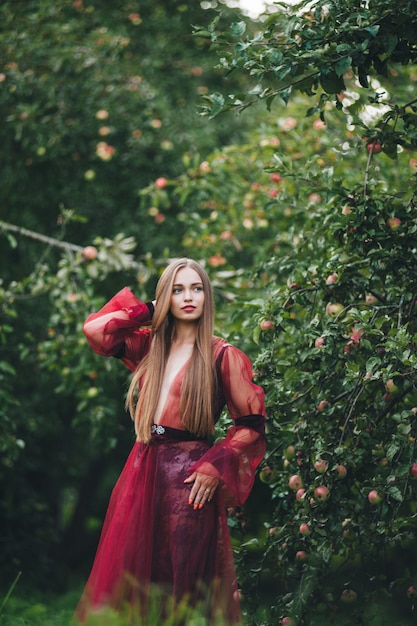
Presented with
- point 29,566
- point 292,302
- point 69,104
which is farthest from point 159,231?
point 292,302

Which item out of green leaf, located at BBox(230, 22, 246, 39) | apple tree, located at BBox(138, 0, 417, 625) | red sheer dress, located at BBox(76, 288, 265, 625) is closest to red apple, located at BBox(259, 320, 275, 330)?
apple tree, located at BBox(138, 0, 417, 625)

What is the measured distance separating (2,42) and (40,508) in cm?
389

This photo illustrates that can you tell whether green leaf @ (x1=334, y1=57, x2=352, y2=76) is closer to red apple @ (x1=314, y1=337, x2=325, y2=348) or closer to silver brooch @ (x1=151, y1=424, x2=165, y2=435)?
red apple @ (x1=314, y1=337, x2=325, y2=348)

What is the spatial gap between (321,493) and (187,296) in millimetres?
817

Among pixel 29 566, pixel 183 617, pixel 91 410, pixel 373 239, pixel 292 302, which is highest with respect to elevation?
pixel 373 239

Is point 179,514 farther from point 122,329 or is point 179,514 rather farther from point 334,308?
point 334,308

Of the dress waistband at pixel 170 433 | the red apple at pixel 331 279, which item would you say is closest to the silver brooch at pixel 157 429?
the dress waistband at pixel 170 433

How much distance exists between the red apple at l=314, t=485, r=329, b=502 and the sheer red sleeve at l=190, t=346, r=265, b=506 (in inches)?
9.2

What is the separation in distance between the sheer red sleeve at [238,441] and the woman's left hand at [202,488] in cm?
2

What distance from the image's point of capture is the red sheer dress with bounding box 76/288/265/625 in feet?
8.00

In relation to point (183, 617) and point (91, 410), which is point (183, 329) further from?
point (91, 410)

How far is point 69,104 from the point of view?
19.0 ft

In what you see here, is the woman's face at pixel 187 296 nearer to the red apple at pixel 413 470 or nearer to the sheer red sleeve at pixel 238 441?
the sheer red sleeve at pixel 238 441

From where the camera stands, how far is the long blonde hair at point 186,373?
2.54 meters
